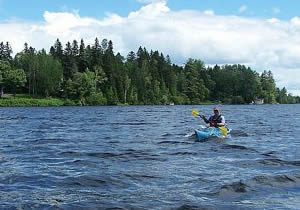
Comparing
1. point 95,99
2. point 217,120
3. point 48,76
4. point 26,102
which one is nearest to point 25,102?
point 26,102

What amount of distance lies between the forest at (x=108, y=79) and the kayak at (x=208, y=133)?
290 feet

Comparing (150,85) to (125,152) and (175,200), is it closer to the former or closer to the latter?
(125,152)

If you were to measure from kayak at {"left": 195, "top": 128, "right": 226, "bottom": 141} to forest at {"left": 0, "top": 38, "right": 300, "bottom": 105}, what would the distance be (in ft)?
290

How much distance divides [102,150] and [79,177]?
717 centimetres

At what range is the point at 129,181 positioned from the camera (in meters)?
14.8

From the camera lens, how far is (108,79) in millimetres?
122875

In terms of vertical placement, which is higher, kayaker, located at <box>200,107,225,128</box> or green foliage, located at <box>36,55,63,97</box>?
green foliage, located at <box>36,55,63,97</box>

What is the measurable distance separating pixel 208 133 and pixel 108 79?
96.5 m

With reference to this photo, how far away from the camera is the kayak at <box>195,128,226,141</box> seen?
27.2 m

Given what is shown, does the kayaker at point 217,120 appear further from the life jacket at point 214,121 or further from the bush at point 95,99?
the bush at point 95,99

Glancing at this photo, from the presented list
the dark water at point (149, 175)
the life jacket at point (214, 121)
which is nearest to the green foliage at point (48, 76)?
the life jacket at point (214, 121)

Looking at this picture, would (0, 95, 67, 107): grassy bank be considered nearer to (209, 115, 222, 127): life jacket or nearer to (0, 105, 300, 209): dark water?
(209, 115, 222, 127): life jacket

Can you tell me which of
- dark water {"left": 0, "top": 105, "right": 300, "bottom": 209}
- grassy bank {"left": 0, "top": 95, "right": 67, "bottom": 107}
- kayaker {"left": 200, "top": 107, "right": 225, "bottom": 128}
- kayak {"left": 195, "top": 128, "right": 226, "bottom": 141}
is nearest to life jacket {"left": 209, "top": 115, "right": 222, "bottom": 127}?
kayaker {"left": 200, "top": 107, "right": 225, "bottom": 128}

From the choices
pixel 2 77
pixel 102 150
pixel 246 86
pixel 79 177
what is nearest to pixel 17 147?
pixel 102 150
